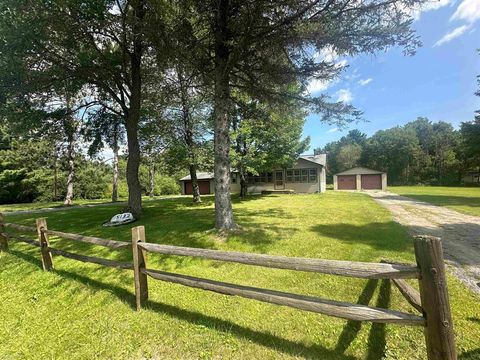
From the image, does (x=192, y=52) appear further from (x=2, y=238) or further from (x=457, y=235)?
(x=457, y=235)

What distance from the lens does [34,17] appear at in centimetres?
718

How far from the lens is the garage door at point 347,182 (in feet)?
112

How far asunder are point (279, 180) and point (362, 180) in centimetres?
1246

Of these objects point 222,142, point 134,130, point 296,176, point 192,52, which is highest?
point 192,52

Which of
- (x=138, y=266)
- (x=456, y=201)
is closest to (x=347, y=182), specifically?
(x=456, y=201)

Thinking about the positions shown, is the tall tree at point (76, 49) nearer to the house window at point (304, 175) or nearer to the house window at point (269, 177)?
the house window at point (269, 177)

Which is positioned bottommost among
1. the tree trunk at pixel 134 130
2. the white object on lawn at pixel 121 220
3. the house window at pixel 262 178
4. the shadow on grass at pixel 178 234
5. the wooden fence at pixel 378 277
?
the shadow on grass at pixel 178 234

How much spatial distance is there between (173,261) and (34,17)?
7898mm

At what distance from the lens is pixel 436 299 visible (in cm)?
207

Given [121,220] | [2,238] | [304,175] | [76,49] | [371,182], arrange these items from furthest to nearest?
[371,182] < [304,175] < [121,220] < [76,49] < [2,238]

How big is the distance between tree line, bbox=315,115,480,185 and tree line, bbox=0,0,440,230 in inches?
1850

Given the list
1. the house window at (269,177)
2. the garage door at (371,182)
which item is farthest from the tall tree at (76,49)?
the garage door at (371,182)

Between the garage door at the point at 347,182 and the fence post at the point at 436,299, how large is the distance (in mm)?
34486

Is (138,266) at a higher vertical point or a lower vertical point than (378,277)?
lower
